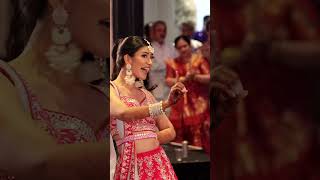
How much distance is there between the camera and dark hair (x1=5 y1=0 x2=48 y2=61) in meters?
1.53

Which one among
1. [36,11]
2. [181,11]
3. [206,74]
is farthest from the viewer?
[181,11]

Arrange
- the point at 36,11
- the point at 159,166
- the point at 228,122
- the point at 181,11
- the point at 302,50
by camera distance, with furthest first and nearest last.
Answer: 1. the point at 181,11
2. the point at 159,166
3. the point at 36,11
4. the point at 228,122
5. the point at 302,50

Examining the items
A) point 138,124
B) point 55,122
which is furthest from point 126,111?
point 55,122

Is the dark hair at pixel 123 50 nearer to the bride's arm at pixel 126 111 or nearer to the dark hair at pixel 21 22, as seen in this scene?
the bride's arm at pixel 126 111

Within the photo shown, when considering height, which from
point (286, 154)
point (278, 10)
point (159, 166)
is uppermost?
point (278, 10)

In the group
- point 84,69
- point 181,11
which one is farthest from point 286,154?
point 181,11

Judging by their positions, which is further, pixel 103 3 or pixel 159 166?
pixel 159 166

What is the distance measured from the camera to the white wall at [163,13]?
379 centimetres

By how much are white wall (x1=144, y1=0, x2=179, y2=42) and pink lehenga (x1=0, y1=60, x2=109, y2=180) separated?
80.4 inches

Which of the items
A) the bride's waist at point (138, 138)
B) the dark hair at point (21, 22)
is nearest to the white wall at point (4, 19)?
the dark hair at point (21, 22)

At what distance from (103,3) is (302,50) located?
641 mm

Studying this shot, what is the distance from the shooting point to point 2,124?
1547 millimetres

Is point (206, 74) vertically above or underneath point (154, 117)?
above

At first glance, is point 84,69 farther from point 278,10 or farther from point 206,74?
point 206,74
